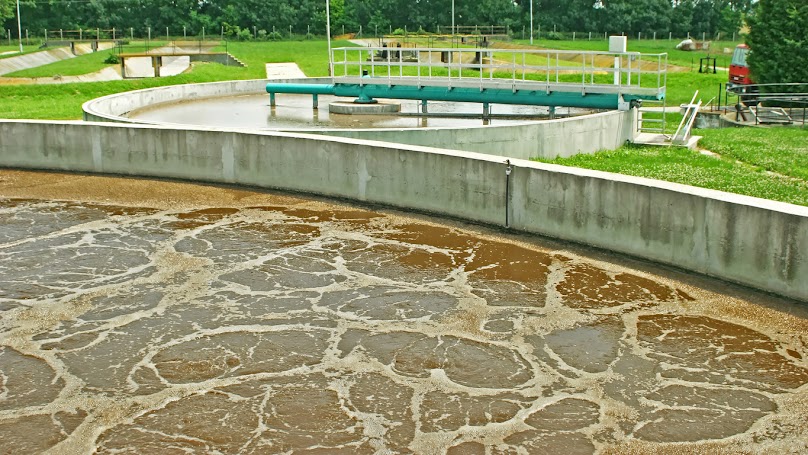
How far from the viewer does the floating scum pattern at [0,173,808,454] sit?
777 centimetres

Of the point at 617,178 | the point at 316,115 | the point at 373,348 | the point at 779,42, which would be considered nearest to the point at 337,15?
the point at 779,42

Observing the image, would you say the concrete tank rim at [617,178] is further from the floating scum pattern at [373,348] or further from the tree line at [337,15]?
the tree line at [337,15]

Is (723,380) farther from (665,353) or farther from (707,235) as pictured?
(707,235)

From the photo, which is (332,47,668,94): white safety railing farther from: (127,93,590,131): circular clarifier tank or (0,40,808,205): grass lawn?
(0,40,808,205): grass lawn

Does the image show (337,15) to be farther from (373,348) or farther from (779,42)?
(373,348)

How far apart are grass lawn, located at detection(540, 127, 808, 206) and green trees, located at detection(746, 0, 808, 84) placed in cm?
736

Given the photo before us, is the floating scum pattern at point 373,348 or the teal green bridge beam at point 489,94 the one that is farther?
the teal green bridge beam at point 489,94

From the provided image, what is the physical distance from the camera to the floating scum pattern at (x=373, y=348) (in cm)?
777

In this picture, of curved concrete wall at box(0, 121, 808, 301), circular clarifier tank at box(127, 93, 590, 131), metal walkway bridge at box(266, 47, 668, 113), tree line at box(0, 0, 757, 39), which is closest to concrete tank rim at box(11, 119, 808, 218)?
curved concrete wall at box(0, 121, 808, 301)

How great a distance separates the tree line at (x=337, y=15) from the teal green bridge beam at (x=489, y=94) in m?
62.9

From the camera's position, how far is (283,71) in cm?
4559

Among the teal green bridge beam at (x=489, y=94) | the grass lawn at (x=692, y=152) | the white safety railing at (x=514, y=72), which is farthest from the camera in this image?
the white safety railing at (x=514, y=72)

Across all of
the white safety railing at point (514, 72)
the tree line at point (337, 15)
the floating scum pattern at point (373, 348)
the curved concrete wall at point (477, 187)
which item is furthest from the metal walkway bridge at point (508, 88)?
the tree line at point (337, 15)

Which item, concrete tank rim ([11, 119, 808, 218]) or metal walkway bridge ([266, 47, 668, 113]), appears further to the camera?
metal walkway bridge ([266, 47, 668, 113])
